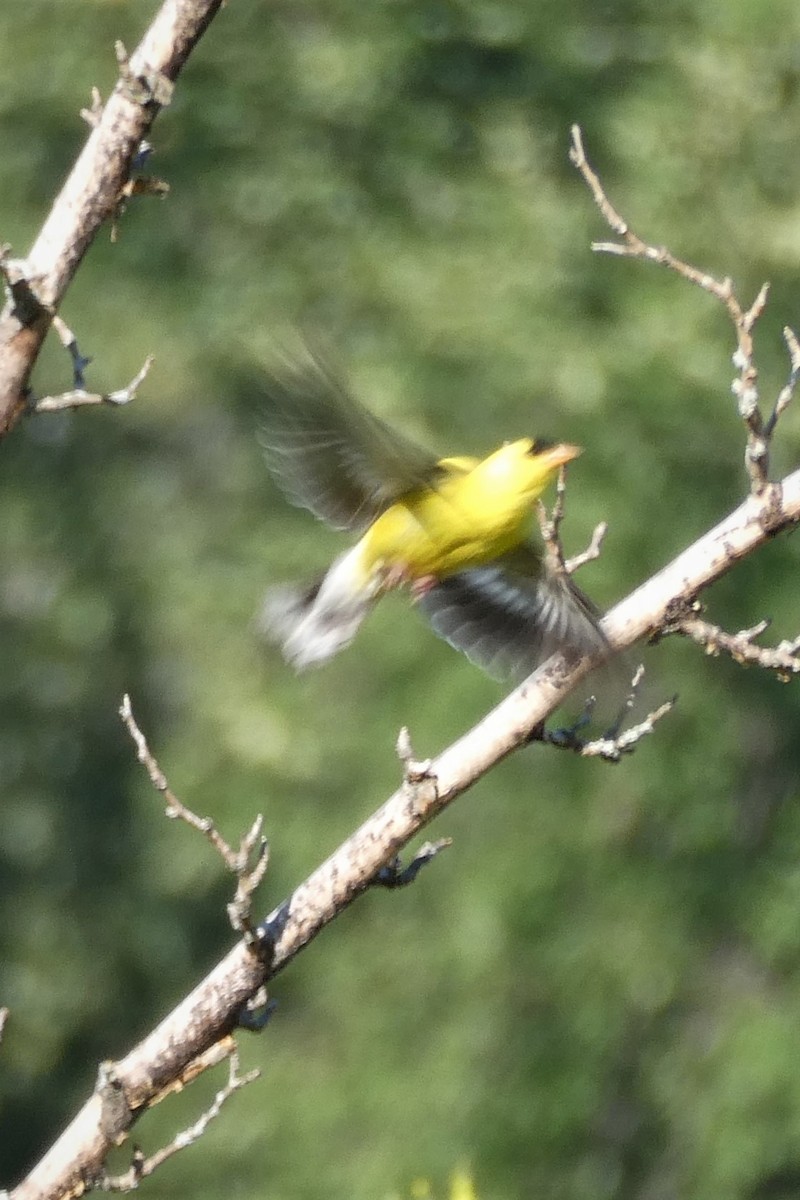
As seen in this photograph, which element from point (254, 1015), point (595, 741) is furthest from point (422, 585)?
point (254, 1015)

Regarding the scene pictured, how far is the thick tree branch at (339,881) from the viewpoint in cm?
140

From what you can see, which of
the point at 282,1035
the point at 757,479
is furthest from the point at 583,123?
the point at 757,479

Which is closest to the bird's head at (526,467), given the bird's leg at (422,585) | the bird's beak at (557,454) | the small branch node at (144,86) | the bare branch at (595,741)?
the bird's beak at (557,454)

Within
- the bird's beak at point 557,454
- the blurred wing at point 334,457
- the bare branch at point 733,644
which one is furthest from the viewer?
the bird's beak at point 557,454

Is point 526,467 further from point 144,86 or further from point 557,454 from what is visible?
point 144,86

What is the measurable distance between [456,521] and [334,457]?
0.50 ft

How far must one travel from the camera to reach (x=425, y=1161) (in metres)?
3.05

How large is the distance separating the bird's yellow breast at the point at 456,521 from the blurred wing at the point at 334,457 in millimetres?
23

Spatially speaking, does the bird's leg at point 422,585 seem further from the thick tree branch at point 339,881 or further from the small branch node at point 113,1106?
the small branch node at point 113,1106

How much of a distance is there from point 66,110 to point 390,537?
167cm

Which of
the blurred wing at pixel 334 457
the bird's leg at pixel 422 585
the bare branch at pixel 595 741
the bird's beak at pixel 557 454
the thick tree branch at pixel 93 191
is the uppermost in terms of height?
the thick tree branch at pixel 93 191

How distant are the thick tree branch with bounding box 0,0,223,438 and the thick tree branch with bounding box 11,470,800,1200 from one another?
46 cm

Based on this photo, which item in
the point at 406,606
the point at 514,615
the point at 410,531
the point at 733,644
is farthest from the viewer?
the point at 406,606

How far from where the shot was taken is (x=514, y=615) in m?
1.91
